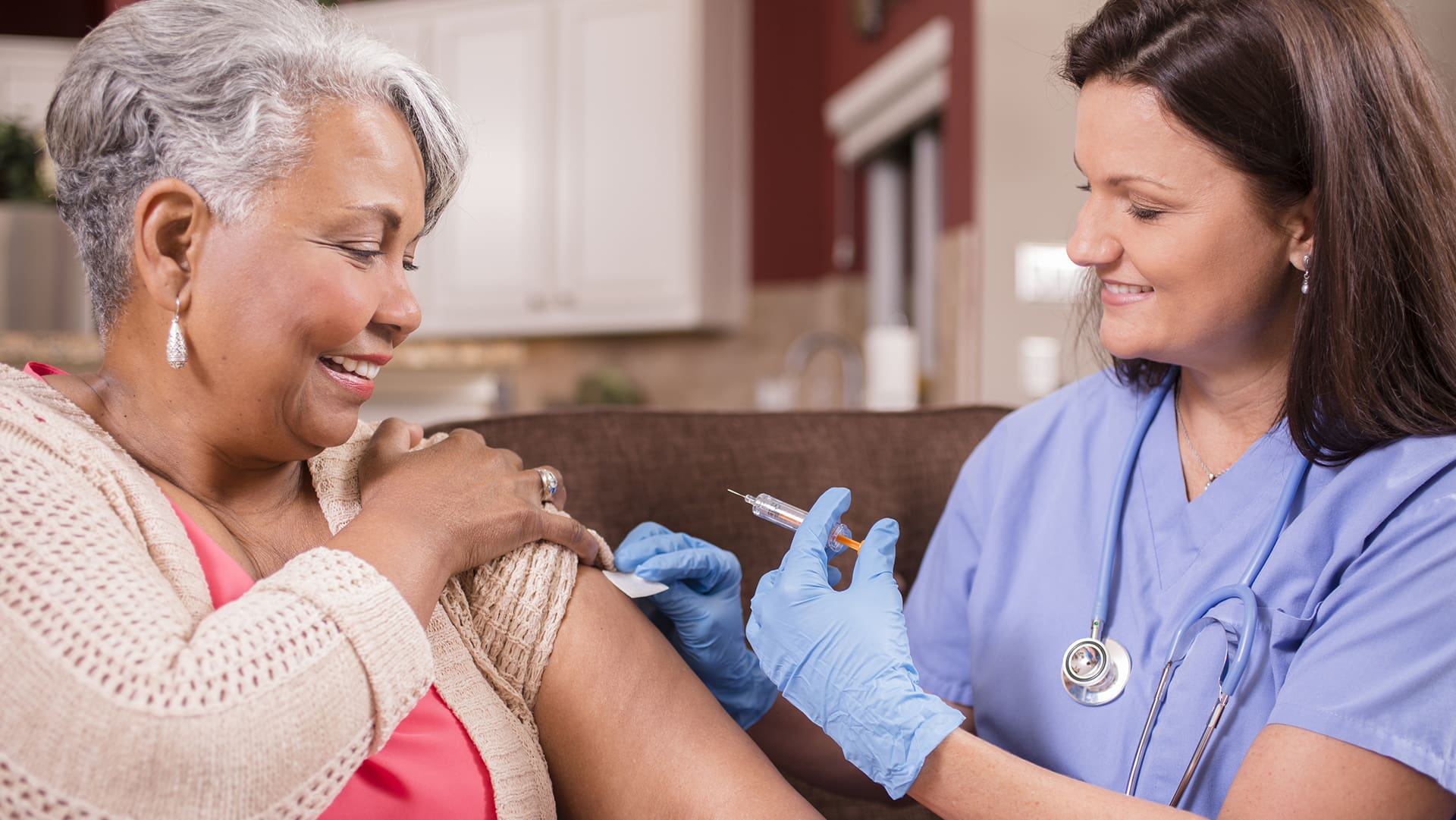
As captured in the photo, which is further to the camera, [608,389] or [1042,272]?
[608,389]

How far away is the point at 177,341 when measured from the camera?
34.1 inches

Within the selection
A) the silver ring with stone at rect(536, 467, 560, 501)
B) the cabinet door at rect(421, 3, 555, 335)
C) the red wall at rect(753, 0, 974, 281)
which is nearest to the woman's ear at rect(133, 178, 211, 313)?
the silver ring with stone at rect(536, 467, 560, 501)

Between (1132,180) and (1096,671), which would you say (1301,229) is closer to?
(1132,180)

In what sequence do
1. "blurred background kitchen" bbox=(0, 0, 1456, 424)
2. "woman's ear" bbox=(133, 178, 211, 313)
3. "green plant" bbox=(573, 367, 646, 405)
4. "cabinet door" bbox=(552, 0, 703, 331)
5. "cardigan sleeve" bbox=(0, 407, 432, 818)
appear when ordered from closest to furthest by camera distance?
"cardigan sleeve" bbox=(0, 407, 432, 818), "woman's ear" bbox=(133, 178, 211, 313), "blurred background kitchen" bbox=(0, 0, 1456, 424), "cabinet door" bbox=(552, 0, 703, 331), "green plant" bbox=(573, 367, 646, 405)

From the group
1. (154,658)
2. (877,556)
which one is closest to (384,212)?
(154,658)

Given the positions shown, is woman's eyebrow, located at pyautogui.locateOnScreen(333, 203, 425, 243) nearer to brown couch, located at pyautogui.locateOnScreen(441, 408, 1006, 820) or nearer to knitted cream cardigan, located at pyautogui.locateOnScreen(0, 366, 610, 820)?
knitted cream cardigan, located at pyautogui.locateOnScreen(0, 366, 610, 820)

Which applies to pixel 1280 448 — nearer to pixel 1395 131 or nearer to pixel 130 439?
pixel 1395 131

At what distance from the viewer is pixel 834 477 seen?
150 cm

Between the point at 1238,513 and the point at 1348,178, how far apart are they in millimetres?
323

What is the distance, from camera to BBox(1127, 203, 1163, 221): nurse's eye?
42.1 inches

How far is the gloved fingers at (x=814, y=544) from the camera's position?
3.39ft

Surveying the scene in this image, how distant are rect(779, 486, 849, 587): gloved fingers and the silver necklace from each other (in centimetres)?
39

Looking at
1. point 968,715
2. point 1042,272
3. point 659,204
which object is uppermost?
point 659,204

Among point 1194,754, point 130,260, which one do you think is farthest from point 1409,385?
point 130,260
